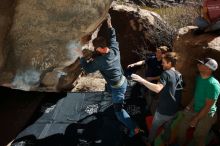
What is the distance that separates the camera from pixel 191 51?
575 centimetres

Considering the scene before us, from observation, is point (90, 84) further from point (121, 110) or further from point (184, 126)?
point (184, 126)

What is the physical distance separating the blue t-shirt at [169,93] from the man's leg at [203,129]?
15.6 inches

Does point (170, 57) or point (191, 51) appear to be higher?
Answer: point (170, 57)

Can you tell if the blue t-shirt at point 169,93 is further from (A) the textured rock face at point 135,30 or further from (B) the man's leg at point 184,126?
(A) the textured rock face at point 135,30

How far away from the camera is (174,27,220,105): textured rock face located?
5.54 meters

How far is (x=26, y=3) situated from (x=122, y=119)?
2.16m

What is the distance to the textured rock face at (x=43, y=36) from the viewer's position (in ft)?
18.8

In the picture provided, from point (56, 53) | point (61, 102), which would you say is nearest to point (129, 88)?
point (61, 102)

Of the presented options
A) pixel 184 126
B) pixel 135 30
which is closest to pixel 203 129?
pixel 184 126

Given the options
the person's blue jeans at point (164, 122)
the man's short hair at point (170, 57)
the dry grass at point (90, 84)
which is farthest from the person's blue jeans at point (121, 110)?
the dry grass at point (90, 84)

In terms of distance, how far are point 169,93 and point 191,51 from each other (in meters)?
0.93

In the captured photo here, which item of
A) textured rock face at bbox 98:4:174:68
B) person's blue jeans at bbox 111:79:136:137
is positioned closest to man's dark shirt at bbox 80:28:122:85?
person's blue jeans at bbox 111:79:136:137

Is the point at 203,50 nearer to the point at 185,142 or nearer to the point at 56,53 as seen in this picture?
the point at 185,142

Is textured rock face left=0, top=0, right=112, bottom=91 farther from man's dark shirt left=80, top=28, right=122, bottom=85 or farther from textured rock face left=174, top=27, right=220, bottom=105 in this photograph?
textured rock face left=174, top=27, right=220, bottom=105
